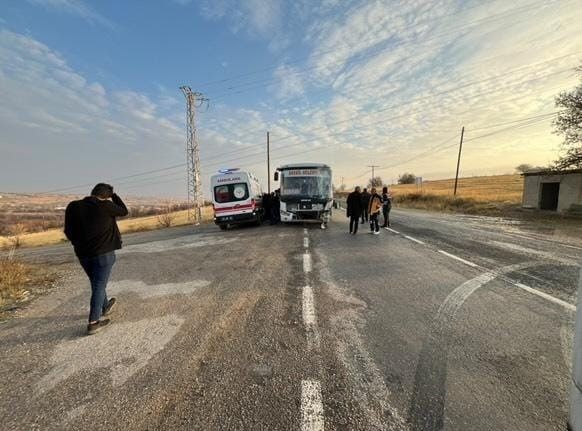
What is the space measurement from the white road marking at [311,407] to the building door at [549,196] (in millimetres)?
27913

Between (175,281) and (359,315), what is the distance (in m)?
3.70

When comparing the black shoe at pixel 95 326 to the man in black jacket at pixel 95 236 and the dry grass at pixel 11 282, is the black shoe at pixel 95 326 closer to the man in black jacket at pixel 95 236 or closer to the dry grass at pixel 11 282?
the man in black jacket at pixel 95 236

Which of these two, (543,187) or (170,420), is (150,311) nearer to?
(170,420)

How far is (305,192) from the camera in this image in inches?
546

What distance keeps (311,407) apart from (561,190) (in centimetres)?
2655

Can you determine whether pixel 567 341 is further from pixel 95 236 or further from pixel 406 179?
pixel 406 179

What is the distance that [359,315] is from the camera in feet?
12.5

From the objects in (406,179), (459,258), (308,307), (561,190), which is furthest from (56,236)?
(406,179)

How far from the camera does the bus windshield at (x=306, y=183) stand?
1388 cm

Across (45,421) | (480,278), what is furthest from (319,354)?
(480,278)

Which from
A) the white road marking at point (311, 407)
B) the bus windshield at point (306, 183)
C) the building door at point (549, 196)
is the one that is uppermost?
the bus windshield at point (306, 183)

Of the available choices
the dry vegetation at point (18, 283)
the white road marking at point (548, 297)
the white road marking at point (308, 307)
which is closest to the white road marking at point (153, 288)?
the dry vegetation at point (18, 283)

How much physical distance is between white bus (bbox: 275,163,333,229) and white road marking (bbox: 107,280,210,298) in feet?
27.7

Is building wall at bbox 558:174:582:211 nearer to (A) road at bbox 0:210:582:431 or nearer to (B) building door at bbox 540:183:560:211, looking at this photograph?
(B) building door at bbox 540:183:560:211
